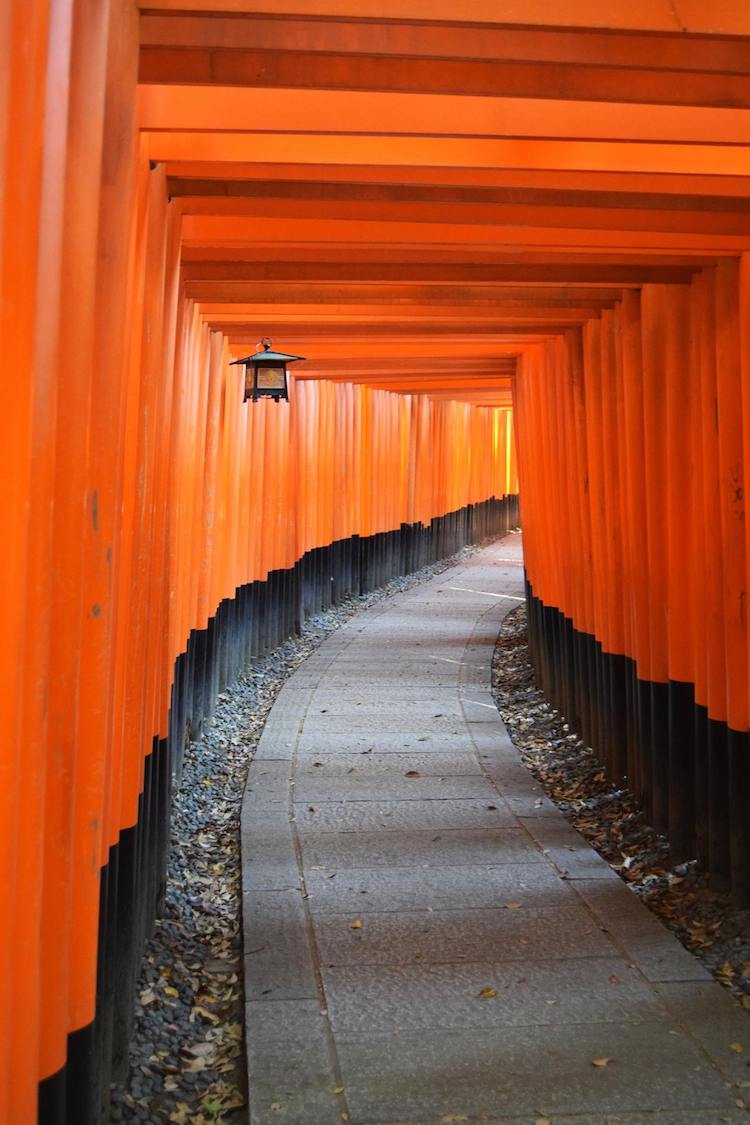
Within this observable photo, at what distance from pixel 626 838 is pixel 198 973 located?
9.34 ft

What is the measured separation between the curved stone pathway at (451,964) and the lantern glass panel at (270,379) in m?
2.53

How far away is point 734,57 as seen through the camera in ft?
12.3

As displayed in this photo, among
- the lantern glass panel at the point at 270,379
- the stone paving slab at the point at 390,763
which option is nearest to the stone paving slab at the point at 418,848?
the stone paving slab at the point at 390,763

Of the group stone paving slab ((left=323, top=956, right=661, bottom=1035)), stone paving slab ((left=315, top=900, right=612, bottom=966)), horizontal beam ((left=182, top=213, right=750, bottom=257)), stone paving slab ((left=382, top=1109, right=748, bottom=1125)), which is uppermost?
horizontal beam ((left=182, top=213, right=750, bottom=257))

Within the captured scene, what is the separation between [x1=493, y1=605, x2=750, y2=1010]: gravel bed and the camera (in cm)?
544

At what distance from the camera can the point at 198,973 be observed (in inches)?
207

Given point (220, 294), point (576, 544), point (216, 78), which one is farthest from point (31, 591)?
point (576, 544)

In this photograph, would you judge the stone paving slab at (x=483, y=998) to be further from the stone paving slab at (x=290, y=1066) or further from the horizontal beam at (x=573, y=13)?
the horizontal beam at (x=573, y=13)

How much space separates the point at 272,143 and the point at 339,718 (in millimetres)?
6191

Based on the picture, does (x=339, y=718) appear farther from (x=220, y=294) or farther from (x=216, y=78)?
(x=216, y=78)

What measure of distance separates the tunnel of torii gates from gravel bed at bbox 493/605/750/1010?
0.17 m

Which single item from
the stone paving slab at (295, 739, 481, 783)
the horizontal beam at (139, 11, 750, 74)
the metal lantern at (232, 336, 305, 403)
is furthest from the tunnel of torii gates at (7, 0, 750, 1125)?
the stone paving slab at (295, 739, 481, 783)

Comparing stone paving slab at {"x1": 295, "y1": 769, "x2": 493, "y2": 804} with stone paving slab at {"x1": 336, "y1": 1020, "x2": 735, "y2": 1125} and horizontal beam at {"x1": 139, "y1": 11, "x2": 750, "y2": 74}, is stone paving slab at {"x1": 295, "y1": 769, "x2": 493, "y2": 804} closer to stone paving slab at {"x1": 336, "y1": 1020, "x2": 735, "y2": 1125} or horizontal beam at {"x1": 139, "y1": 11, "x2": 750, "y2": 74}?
stone paving slab at {"x1": 336, "y1": 1020, "x2": 735, "y2": 1125}

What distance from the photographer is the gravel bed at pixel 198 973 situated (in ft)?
13.5
